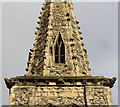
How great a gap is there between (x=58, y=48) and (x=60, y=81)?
3.53 meters

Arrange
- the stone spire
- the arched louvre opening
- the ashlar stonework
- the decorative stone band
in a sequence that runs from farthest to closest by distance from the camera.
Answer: the arched louvre opening → the stone spire → the decorative stone band → the ashlar stonework

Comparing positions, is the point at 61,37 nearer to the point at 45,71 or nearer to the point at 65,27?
the point at 65,27

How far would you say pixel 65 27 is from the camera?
66.3 feet

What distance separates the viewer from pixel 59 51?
1858cm

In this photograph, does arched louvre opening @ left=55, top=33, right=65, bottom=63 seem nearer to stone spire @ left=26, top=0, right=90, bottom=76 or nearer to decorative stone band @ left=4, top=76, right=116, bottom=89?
stone spire @ left=26, top=0, right=90, bottom=76

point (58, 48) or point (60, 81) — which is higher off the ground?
point (58, 48)

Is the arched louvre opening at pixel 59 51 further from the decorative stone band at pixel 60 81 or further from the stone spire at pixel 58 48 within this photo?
A: the decorative stone band at pixel 60 81

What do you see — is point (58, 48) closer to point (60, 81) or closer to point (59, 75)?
point (59, 75)

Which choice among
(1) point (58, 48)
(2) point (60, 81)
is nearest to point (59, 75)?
(2) point (60, 81)

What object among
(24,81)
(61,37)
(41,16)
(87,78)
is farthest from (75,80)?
(41,16)

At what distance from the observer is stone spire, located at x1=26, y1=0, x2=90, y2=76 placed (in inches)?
680

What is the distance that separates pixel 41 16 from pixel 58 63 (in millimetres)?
6672

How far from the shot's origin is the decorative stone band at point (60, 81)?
15.8 metres

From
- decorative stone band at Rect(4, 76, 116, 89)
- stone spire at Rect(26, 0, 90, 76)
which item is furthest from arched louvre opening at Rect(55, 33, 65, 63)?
decorative stone band at Rect(4, 76, 116, 89)
